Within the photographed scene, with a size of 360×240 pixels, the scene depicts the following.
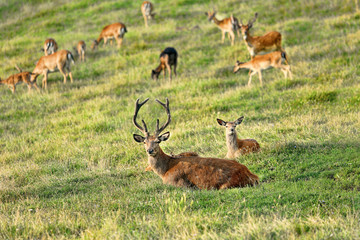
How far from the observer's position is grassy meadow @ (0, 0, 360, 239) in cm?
541

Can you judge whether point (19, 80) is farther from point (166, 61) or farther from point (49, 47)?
point (166, 61)

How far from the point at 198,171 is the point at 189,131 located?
13.7 feet

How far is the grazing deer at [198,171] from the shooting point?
6.94 m

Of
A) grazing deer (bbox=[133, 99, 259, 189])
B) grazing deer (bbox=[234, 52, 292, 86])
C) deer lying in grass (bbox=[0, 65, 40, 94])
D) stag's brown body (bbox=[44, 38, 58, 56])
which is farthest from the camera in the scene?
stag's brown body (bbox=[44, 38, 58, 56])

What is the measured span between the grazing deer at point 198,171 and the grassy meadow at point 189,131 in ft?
0.86

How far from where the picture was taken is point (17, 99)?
1688 centimetres

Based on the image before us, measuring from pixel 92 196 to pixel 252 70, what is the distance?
10408 millimetres

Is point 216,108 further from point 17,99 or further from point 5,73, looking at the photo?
point 5,73

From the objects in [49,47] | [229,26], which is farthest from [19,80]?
[229,26]

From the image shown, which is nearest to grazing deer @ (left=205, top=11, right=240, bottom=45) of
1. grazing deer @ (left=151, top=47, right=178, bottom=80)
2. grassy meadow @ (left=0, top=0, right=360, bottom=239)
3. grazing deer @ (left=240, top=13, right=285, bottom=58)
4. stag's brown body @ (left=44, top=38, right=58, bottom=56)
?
grassy meadow @ (left=0, top=0, right=360, bottom=239)

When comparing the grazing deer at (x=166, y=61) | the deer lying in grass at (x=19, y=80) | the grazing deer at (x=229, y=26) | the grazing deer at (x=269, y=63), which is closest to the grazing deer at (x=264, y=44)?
the grazing deer at (x=229, y=26)

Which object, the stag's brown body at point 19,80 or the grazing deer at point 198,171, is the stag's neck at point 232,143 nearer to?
the grazing deer at point 198,171

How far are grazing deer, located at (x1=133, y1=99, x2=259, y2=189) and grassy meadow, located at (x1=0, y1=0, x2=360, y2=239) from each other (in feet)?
0.86

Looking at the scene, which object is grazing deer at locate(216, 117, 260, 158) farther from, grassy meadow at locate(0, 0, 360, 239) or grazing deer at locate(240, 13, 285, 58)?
grazing deer at locate(240, 13, 285, 58)
